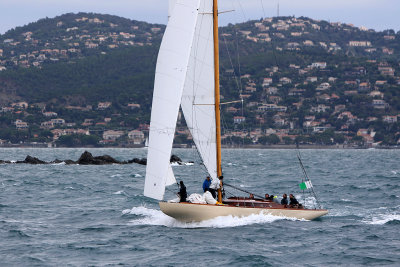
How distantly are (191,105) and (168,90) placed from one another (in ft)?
5.17

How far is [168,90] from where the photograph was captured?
24125mm

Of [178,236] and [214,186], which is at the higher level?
[214,186]

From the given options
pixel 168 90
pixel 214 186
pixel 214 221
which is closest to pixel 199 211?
pixel 214 221

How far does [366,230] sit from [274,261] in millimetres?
6483

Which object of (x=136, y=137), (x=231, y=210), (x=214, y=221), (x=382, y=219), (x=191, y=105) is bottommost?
(x=136, y=137)

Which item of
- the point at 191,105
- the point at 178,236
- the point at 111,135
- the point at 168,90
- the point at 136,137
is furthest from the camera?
the point at 136,137

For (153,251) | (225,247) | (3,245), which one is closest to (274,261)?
(225,247)

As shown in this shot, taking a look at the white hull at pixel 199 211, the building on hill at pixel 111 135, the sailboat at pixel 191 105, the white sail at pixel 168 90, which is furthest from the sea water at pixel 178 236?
the building on hill at pixel 111 135

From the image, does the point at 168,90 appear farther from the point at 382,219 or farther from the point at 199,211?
the point at 382,219

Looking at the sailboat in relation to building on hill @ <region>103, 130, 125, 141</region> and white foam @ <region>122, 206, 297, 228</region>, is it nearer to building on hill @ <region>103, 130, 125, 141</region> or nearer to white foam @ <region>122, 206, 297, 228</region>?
white foam @ <region>122, 206, 297, 228</region>

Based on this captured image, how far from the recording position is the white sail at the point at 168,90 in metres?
23.8

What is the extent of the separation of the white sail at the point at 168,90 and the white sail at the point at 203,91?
89 centimetres

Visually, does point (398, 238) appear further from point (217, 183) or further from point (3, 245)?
point (3, 245)

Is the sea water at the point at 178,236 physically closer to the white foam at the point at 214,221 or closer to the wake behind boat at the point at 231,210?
the white foam at the point at 214,221
